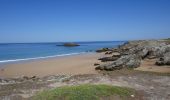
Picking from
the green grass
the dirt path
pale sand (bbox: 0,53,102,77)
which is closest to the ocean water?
pale sand (bbox: 0,53,102,77)

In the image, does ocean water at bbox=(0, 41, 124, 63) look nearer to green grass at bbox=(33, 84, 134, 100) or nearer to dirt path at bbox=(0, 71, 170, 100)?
dirt path at bbox=(0, 71, 170, 100)

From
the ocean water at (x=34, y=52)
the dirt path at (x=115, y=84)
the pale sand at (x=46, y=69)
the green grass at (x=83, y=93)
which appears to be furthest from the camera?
the ocean water at (x=34, y=52)

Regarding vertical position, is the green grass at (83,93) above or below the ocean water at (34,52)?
above

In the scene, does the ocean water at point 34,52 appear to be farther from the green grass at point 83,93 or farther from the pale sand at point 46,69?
the green grass at point 83,93

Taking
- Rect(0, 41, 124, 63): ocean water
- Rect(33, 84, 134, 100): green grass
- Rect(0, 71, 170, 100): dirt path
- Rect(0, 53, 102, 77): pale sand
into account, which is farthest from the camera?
Rect(0, 41, 124, 63): ocean water

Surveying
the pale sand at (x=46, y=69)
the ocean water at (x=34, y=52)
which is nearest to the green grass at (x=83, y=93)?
the pale sand at (x=46, y=69)

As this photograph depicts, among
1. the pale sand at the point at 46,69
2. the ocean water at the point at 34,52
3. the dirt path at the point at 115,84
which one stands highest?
the dirt path at the point at 115,84

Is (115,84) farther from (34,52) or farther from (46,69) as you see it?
(34,52)

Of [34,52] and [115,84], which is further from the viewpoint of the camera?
[34,52]

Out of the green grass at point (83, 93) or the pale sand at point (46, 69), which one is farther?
the pale sand at point (46, 69)

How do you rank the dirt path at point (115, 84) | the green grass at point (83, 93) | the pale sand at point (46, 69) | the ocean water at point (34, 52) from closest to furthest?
the green grass at point (83, 93), the dirt path at point (115, 84), the pale sand at point (46, 69), the ocean water at point (34, 52)

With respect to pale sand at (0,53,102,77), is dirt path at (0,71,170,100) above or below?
above

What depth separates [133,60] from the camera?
19.8m

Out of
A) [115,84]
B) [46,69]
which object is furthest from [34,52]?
[115,84]
